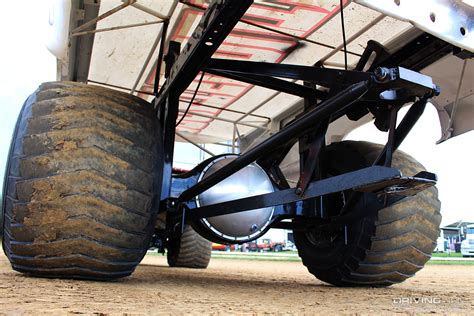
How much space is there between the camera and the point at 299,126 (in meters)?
1.94

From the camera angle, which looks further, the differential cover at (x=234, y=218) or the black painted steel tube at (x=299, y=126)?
the differential cover at (x=234, y=218)

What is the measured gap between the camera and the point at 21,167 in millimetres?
1775

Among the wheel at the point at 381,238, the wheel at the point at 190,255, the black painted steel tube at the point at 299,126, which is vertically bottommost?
the wheel at the point at 190,255

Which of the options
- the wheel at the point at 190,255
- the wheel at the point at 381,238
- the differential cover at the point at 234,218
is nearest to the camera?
the wheel at the point at 381,238

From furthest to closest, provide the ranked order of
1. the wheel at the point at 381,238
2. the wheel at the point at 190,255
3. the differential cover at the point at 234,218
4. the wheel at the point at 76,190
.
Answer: the wheel at the point at 190,255
the differential cover at the point at 234,218
the wheel at the point at 381,238
the wheel at the point at 76,190

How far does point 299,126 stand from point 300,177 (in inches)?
9.2

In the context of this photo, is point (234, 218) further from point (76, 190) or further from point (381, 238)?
point (76, 190)

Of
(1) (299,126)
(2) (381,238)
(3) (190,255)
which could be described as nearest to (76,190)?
(1) (299,126)

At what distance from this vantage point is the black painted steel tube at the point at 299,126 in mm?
1797

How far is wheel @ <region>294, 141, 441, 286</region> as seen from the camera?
2326 mm

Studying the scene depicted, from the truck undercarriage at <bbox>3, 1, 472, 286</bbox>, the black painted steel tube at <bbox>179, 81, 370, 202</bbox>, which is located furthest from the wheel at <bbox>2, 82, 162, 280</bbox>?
the black painted steel tube at <bbox>179, 81, 370, 202</bbox>

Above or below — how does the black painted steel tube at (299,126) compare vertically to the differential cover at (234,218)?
above

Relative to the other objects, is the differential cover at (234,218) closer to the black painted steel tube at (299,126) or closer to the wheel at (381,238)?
the black painted steel tube at (299,126)

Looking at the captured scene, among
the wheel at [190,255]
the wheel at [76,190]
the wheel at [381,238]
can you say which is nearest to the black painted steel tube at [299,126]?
the wheel at [76,190]
